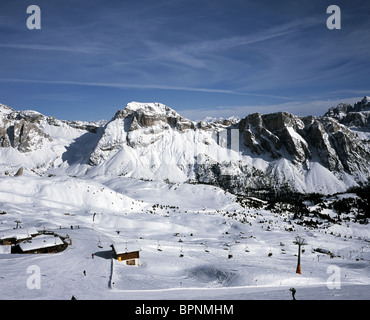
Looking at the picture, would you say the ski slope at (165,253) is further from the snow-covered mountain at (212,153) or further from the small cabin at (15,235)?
the snow-covered mountain at (212,153)

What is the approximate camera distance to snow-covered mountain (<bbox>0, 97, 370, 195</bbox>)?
505 ft

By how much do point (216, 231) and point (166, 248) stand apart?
14148 millimetres

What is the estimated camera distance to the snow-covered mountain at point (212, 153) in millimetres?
153875

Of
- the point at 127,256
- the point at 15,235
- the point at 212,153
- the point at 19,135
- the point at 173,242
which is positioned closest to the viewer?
the point at 127,256

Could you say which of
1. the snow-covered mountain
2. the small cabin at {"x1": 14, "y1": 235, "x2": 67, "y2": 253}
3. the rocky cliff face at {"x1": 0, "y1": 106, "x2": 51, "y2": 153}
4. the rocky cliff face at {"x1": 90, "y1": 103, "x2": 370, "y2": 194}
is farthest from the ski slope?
the rocky cliff face at {"x1": 0, "y1": 106, "x2": 51, "y2": 153}

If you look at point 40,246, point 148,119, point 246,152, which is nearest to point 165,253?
point 40,246

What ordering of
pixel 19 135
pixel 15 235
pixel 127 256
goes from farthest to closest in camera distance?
pixel 19 135 < pixel 15 235 < pixel 127 256

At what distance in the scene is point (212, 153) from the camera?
182 metres

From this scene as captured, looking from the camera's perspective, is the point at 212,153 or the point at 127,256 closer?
the point at 127,256

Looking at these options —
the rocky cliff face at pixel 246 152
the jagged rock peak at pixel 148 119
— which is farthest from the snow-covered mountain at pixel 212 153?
the jagged rock peak at pixel 148 119

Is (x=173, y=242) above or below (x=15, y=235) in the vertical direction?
below

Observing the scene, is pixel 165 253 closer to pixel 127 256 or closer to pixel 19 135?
pixel 127 256

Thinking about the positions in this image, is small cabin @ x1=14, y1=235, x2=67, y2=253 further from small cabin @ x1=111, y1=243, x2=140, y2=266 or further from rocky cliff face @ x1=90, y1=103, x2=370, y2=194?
rocky cliff face @ x1=90, y1=103, x2=370, y2=194
